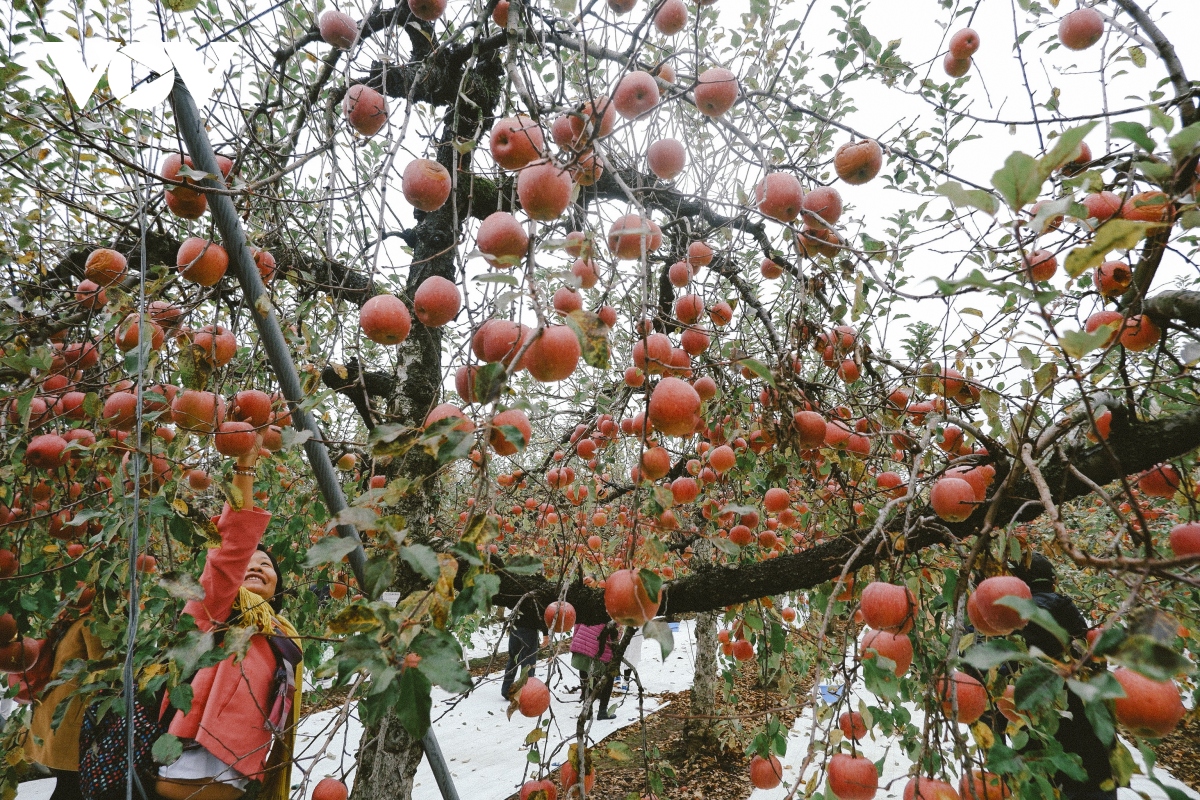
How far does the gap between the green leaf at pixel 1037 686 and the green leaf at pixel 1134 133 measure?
0.69 meters

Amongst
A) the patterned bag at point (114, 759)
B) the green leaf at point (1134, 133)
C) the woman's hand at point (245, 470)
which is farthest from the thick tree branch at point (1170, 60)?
the patterned bag at point (114, 759)

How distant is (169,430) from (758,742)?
8.62ft

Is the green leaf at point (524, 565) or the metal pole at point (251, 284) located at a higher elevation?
the metal pole at point (251, 284)

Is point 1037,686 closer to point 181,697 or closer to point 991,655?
point 991,655

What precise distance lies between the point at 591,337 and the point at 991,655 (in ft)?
2.15

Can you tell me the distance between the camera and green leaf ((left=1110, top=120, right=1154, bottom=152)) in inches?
29.3

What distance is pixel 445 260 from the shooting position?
265cm

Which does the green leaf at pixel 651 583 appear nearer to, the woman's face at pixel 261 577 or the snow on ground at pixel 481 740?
the woman's face at pixel 261 577

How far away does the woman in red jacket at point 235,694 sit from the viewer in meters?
1.63

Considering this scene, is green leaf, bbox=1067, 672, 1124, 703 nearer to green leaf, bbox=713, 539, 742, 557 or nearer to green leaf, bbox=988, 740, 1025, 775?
green leaf, bbox=713, 539, 742, 557

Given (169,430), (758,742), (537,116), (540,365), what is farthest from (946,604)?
(169,430)

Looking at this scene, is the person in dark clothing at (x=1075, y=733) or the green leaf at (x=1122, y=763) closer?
the green leaf at (x=1122, y=763)

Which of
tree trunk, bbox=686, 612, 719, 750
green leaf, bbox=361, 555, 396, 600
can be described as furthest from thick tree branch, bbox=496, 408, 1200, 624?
tree trunk, bbox=686, 612, 719, 750

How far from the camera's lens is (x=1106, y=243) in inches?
25.7
